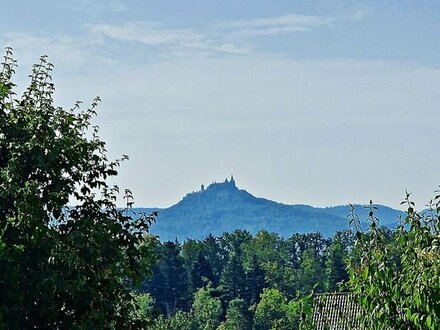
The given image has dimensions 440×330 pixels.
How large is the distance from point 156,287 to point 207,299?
445 inches

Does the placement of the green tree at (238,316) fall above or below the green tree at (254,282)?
below

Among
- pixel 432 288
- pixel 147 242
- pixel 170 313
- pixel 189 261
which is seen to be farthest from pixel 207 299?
pixel 432 288

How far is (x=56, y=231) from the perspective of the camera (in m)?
11.5

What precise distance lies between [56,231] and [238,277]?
273ft

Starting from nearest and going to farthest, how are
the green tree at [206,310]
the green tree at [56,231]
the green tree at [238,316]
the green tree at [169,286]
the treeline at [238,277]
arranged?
the green tree at [56,231], the green tree at [238,316], the treeline at [238,277], the green tree at [206,310], the green tree at [169,286]

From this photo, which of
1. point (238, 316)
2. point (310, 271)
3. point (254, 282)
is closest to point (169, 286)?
point (254, 282)

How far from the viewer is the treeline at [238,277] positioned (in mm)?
85750

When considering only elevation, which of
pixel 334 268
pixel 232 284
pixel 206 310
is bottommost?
pixel 206 310

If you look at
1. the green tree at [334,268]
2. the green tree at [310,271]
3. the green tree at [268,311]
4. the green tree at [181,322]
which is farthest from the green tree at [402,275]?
the green tree at [310,271]

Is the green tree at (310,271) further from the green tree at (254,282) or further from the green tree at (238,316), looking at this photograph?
the green tree at (238,316)

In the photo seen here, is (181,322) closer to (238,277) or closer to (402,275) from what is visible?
(238,277)

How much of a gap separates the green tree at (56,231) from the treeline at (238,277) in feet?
195

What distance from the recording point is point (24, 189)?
36.4 feet

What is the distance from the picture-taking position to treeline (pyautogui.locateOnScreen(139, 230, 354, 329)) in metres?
85.8
